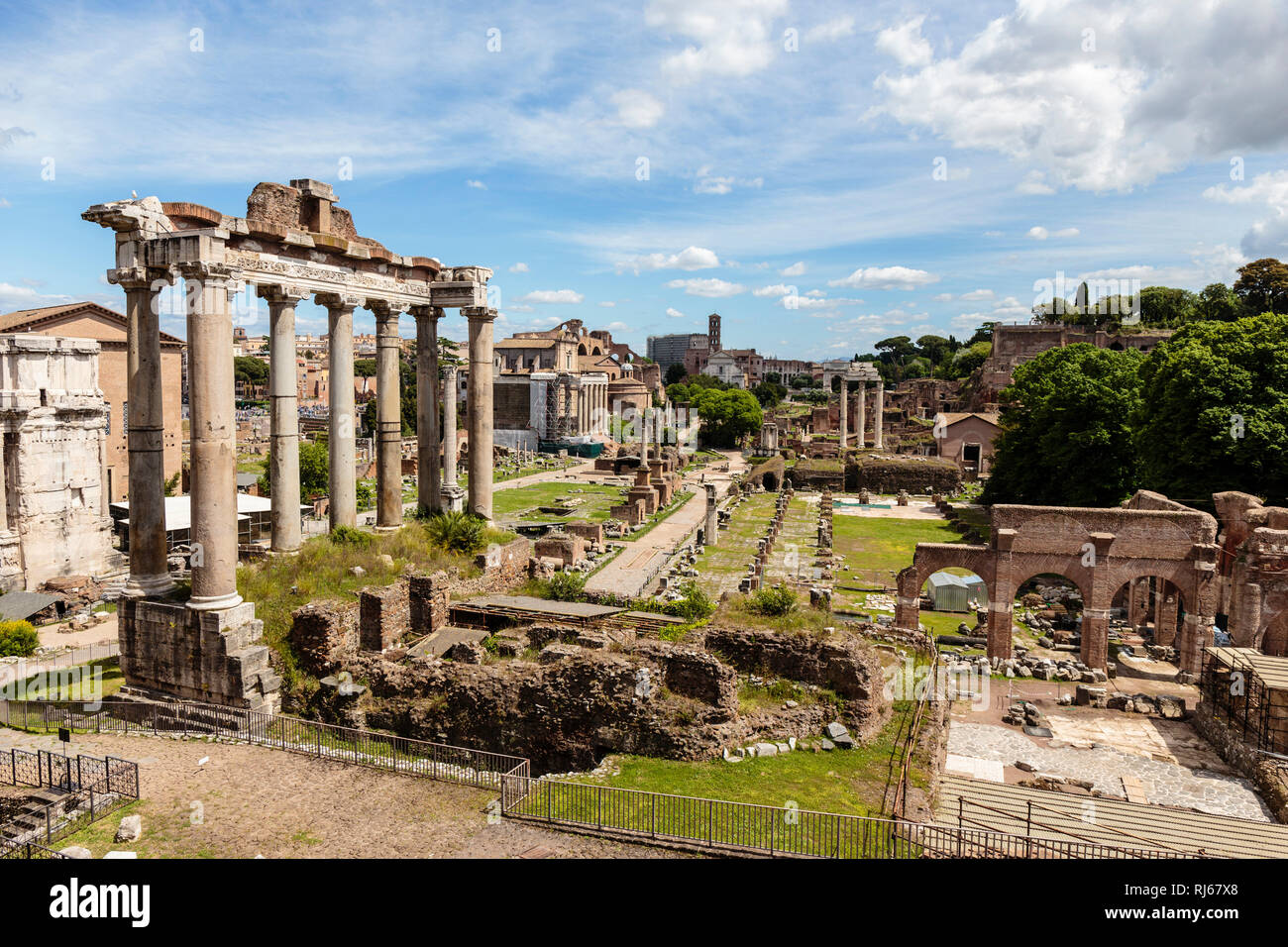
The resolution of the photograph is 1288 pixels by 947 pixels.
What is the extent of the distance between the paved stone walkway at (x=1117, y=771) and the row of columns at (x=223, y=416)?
14.0 metres

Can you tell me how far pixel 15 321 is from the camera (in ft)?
141

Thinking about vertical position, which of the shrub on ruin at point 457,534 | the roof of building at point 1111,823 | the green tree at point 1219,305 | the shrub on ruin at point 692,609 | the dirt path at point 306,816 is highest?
the green tree at point 1219,305

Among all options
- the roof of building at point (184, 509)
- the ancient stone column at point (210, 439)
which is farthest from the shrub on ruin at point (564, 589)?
the roof of building at point (184, 509)

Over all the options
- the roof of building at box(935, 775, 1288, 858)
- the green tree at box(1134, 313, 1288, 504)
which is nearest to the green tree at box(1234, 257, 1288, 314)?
the green tree at box(1134, 313, 1288, 504)

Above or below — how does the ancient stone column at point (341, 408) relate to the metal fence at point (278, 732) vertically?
above

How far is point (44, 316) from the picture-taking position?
1735 inches

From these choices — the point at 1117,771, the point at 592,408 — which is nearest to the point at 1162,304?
the point at 592,408

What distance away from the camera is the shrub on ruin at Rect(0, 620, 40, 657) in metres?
22.8

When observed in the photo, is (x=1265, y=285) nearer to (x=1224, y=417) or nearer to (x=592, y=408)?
(x=1224, y=417)

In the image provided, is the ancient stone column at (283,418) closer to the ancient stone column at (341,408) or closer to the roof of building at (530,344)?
the ancient stone column at (341,408)

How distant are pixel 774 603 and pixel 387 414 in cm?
1054

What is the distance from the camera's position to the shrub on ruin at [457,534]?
20.3m

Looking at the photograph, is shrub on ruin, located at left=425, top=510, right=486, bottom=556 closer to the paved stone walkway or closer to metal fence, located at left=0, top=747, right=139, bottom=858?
metal fence, located at left=0, top=747, right=139, bottom=858
